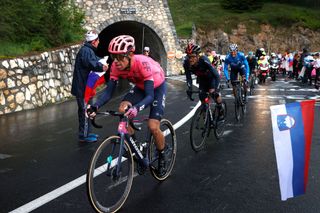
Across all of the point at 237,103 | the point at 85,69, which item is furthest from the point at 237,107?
→ the point at 85,69

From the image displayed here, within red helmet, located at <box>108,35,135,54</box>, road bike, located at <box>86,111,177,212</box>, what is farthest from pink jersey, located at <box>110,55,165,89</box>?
road bike, located at <box>86,111,177,212</box>

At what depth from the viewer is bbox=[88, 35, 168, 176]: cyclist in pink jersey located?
4.96 meters

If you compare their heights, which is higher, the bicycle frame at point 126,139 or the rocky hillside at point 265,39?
the rocky hillside at point 265,39

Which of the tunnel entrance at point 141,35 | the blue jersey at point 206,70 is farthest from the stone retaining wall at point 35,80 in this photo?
the tunnel entrance at point 141,35

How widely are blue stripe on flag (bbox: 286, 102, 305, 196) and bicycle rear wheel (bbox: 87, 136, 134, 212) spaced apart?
1.80 m

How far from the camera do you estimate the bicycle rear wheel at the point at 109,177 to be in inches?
173

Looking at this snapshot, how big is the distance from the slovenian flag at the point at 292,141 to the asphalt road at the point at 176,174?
0.71m

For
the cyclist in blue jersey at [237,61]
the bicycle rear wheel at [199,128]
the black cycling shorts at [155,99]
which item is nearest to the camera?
the black cycling shorts at [155,99]

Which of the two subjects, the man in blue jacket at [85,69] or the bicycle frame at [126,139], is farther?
the man in blue jacket at [85,69]

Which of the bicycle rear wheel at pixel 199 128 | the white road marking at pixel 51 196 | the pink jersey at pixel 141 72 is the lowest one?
the white road marking at pixel 51 196

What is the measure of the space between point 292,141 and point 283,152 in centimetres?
14

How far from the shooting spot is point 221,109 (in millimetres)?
8867

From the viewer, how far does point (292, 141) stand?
418 cm

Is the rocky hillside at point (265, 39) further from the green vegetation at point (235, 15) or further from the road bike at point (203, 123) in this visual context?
the road bike at point (203, 123)
